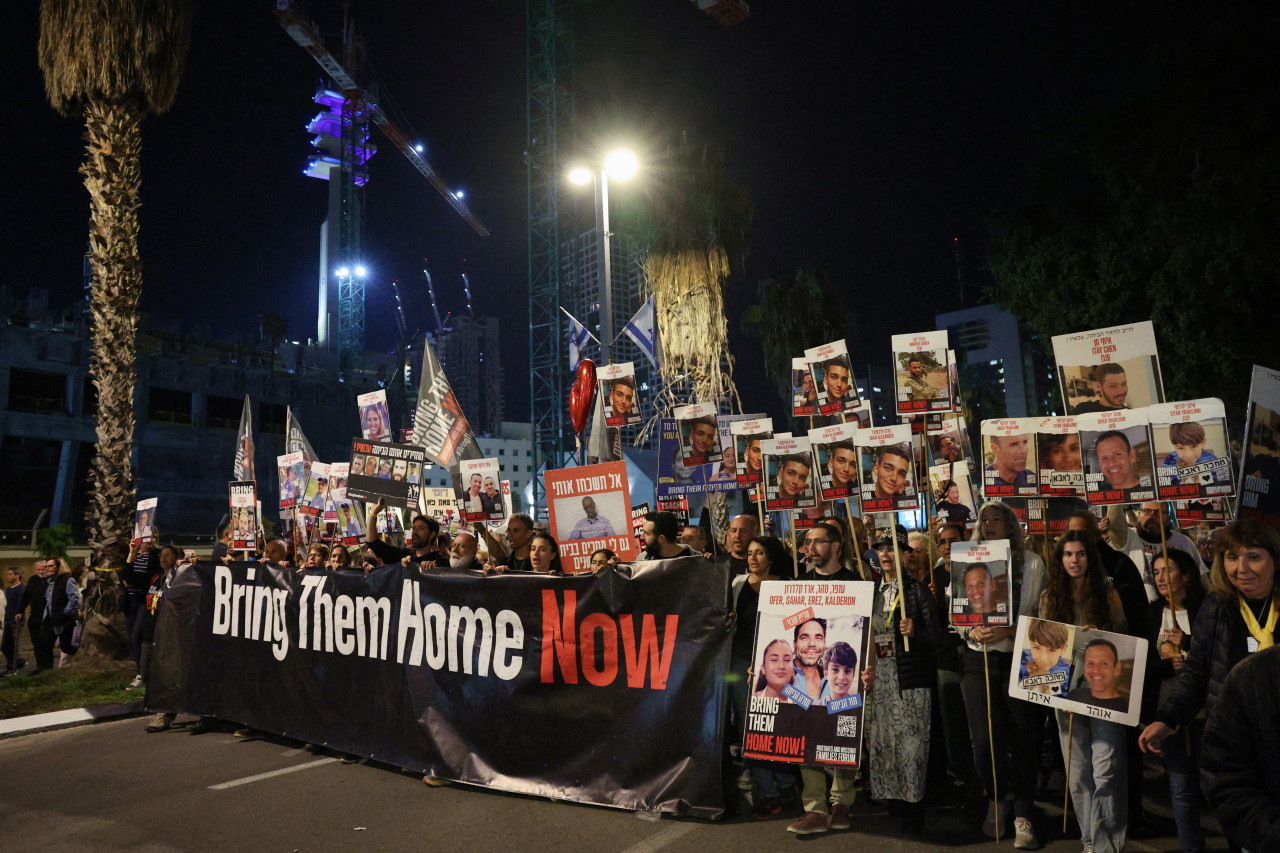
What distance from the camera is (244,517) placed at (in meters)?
12.6

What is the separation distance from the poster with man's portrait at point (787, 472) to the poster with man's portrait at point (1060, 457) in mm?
1879

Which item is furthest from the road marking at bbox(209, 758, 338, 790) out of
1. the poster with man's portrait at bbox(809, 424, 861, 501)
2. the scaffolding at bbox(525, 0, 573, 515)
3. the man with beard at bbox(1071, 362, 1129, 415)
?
the scaffolding at bbox(525, 0, 573, 515)

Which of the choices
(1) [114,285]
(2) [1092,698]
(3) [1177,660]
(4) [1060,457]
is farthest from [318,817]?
(1) [114,285]

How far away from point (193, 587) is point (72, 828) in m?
3.36

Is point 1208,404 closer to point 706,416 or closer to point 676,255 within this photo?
Result: point 706,416

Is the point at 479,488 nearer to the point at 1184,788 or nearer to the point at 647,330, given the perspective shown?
the point at 647,330

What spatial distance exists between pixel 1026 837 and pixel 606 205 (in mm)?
11476

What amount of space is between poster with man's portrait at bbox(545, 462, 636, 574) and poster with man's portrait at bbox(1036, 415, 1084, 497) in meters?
3.36

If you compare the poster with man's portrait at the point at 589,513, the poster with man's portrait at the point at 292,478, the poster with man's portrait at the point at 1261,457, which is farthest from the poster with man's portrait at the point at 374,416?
the poster with man's portrait at the point at 1261,457

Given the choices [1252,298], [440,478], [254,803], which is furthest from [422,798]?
[440,478]

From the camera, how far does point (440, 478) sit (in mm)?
120562

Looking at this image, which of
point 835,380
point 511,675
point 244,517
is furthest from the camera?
point 244,517

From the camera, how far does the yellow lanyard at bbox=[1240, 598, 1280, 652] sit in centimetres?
353

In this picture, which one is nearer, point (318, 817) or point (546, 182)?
point (318, 817)
